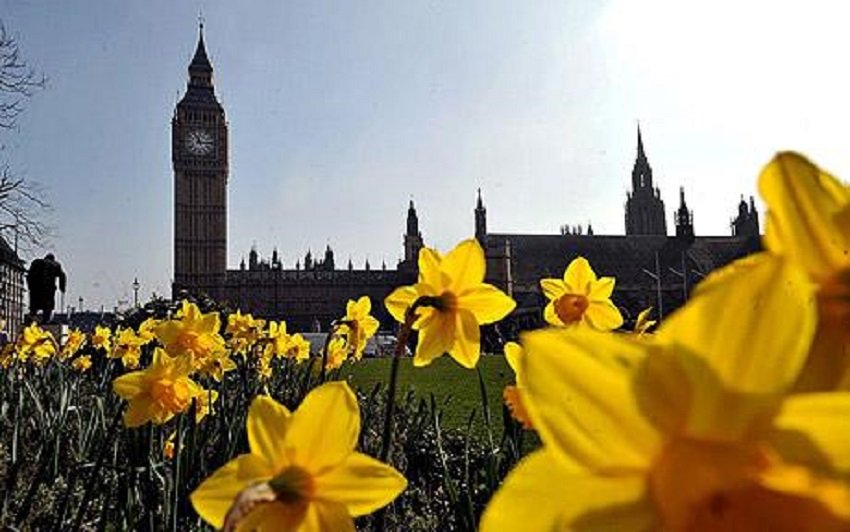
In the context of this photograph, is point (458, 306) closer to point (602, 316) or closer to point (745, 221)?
point (602, 316)

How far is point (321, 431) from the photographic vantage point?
2.16 feet

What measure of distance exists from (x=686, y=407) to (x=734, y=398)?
2 cm

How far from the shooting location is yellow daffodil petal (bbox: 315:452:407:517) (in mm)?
631

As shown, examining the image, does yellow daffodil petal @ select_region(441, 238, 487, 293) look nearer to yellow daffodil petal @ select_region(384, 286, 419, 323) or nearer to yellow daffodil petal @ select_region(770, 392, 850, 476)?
yellow daffodil petal @ select_region(384, 286, 419, 323)

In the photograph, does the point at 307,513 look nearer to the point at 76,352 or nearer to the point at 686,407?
the point at 686,407

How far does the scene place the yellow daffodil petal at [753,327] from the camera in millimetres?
353

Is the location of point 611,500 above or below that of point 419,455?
above

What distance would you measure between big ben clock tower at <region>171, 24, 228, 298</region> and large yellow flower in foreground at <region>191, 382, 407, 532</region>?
2366 inches

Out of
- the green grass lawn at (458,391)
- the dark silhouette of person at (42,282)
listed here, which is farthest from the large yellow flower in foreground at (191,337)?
the dark silhouette of person at (42,282)

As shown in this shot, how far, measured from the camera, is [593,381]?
378 millimetres

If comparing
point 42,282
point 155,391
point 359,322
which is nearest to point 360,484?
point 155,391

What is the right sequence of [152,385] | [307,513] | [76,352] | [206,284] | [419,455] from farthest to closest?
[206,284], [76,352], [419,455], [152,385], [307,513]

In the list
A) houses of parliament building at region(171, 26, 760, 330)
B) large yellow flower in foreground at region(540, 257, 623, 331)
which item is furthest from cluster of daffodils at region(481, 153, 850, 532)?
houses of parliament building at region(171, 26, 760, 330)

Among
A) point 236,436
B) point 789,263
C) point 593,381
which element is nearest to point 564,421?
point 593,381
